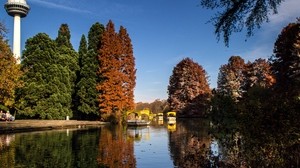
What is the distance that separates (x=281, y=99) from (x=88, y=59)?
179 ft

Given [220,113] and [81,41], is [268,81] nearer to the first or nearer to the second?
[81,41]

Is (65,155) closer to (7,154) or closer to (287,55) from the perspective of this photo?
(7,154)

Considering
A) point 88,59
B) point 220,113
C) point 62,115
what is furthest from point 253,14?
point 88,59

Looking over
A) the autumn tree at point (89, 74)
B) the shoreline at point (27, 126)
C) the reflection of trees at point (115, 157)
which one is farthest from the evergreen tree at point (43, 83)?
the reflection of trees at point (115, 157)

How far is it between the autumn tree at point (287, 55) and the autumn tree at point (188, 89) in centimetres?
3020

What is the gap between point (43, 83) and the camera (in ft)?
181

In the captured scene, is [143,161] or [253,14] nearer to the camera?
[253,14]

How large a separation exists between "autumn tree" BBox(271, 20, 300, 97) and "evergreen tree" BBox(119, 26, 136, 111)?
21.4 meters

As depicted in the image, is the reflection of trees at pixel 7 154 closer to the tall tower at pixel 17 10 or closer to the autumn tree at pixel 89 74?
the autumn tree at pixel 89 74

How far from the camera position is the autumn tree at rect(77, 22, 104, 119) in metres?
61.5

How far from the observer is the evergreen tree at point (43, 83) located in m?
53.6

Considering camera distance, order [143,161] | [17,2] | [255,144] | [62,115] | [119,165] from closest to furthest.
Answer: [255,144] < [119,165] < [143,161] < [62,115] < [17,2]

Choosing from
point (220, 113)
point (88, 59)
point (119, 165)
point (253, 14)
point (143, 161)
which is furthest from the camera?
point (88, 59)

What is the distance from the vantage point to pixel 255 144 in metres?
10.6
